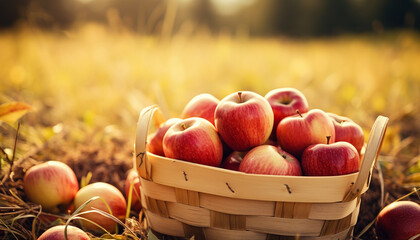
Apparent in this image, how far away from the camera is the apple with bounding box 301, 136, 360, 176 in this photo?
53.8 inches

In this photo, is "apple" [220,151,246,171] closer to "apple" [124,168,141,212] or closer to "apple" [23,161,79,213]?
"apple" [124,168,141,212]

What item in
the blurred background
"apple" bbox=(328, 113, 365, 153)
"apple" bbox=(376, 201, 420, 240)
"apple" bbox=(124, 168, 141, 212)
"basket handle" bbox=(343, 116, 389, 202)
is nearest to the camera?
"basket handle" bbox=(343, 116, 389, 202)

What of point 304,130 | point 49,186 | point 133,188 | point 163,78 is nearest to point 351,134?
point 304,130

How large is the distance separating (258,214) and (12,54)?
539 centimetres

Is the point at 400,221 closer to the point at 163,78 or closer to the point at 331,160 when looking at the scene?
the point at 331,160

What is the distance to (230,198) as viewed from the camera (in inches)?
53.7

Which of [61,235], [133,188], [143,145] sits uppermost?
[143,145]

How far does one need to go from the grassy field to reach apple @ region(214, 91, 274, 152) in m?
1.24

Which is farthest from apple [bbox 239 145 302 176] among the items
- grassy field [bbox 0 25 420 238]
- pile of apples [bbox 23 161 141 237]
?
grassy field [bbox 0 25 420 238]

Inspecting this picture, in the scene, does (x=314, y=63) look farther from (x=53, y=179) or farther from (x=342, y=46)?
(x=53, y=179)

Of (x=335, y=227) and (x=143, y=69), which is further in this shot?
(x=143, y=69)

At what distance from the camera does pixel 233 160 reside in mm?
1547

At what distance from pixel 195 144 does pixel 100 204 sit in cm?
59

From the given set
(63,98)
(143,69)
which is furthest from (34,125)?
(143,69)
